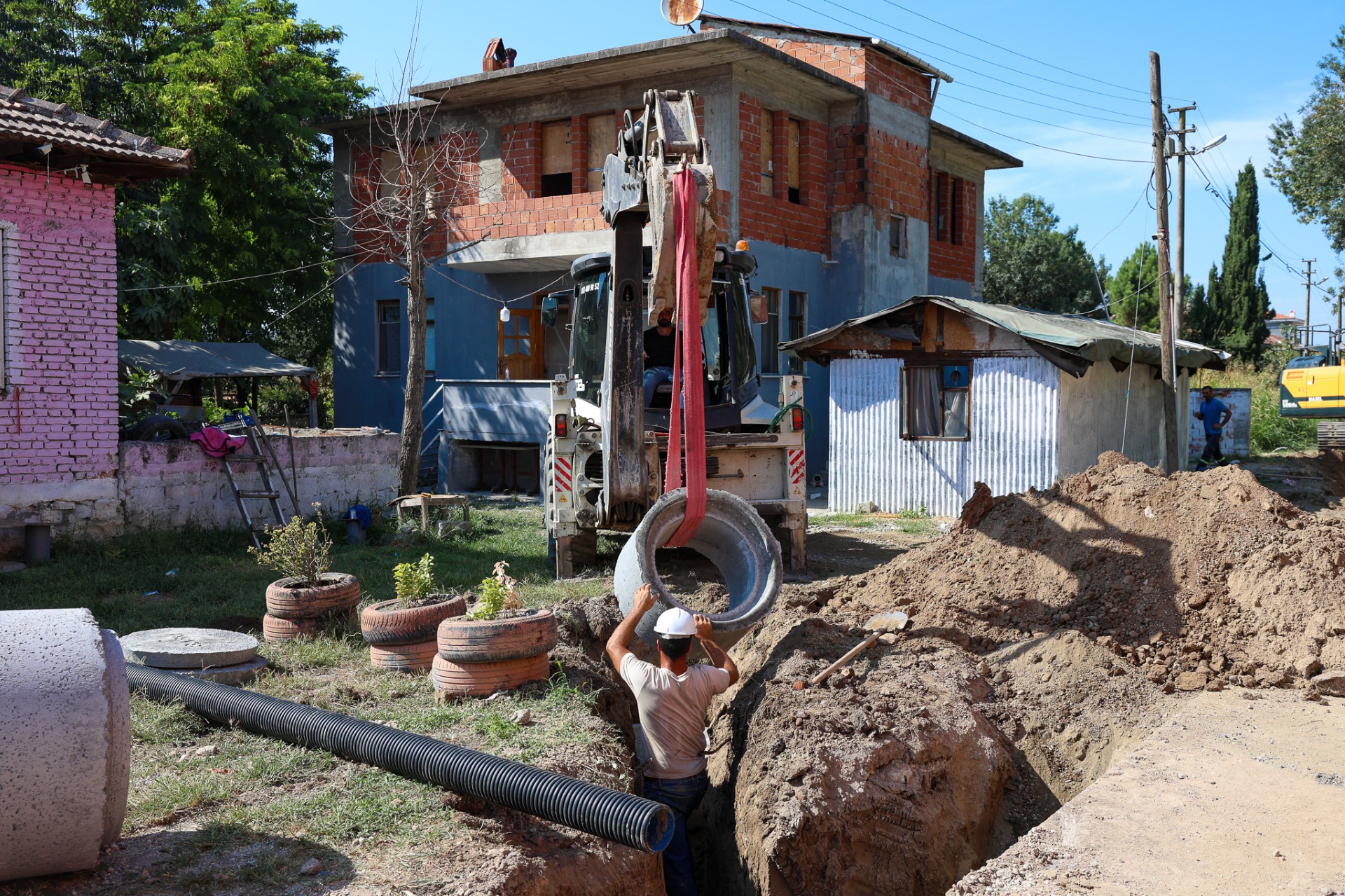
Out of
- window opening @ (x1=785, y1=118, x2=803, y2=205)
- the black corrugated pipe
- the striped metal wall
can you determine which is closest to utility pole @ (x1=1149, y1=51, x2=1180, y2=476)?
the striped metal wall

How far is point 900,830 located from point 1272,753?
225cm

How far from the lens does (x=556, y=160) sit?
21.2 meters

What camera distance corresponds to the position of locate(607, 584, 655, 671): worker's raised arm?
608cm

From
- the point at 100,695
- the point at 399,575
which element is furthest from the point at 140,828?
the point at 399,575

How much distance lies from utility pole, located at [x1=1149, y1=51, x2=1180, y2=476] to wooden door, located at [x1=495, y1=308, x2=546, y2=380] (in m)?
12.0

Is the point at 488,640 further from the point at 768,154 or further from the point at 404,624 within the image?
the point at 768,154

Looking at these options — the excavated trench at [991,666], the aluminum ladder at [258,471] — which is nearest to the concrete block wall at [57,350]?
the aluminum ladder at [258,471]

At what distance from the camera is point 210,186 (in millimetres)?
22547

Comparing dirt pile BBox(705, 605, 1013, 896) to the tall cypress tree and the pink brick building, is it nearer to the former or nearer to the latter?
the pink brick building

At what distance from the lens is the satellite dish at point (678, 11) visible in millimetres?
19978

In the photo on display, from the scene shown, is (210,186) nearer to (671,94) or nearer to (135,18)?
(135,18)

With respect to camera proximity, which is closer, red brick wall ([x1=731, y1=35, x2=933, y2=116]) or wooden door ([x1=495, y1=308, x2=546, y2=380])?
red brick wall ([x1=731, y1=35, x2=933, y2=116])

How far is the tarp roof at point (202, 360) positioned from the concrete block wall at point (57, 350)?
6.05 meters

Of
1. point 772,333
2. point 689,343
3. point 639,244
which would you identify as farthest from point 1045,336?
point 689,343
